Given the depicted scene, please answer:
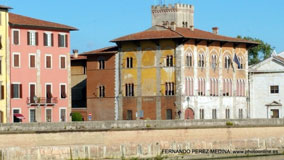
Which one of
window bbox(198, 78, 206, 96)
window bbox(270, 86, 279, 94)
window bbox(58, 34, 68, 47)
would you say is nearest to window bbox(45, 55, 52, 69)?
window bbox(58, 34, 68, 47)

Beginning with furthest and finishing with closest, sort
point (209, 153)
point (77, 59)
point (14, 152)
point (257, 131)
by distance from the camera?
point (77, 59) → point (257, 131) → point (209, 153) → point (14, 152)

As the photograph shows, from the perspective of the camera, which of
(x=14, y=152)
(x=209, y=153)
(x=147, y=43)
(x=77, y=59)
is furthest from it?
(x=77, y=59)

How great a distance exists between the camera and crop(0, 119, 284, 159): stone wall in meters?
61.7

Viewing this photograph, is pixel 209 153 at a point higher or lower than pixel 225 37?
lower

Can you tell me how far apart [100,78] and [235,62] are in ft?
39.9

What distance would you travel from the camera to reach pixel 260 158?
70.8 metres

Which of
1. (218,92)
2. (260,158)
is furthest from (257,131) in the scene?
(218,92)

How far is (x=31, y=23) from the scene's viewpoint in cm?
7869

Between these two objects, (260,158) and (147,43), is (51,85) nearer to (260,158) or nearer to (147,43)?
(147,43)

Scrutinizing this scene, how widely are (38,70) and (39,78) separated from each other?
620 mm

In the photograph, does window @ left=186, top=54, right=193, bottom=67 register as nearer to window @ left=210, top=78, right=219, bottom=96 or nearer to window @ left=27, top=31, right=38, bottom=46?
window @ left=210, top=78, right=219, bottom=96

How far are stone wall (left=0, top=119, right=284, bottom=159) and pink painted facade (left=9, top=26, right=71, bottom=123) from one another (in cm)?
1251

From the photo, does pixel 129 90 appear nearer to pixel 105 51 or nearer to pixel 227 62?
pixel 105 51

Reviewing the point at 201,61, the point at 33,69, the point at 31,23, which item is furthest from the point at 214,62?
the point at 31,23
